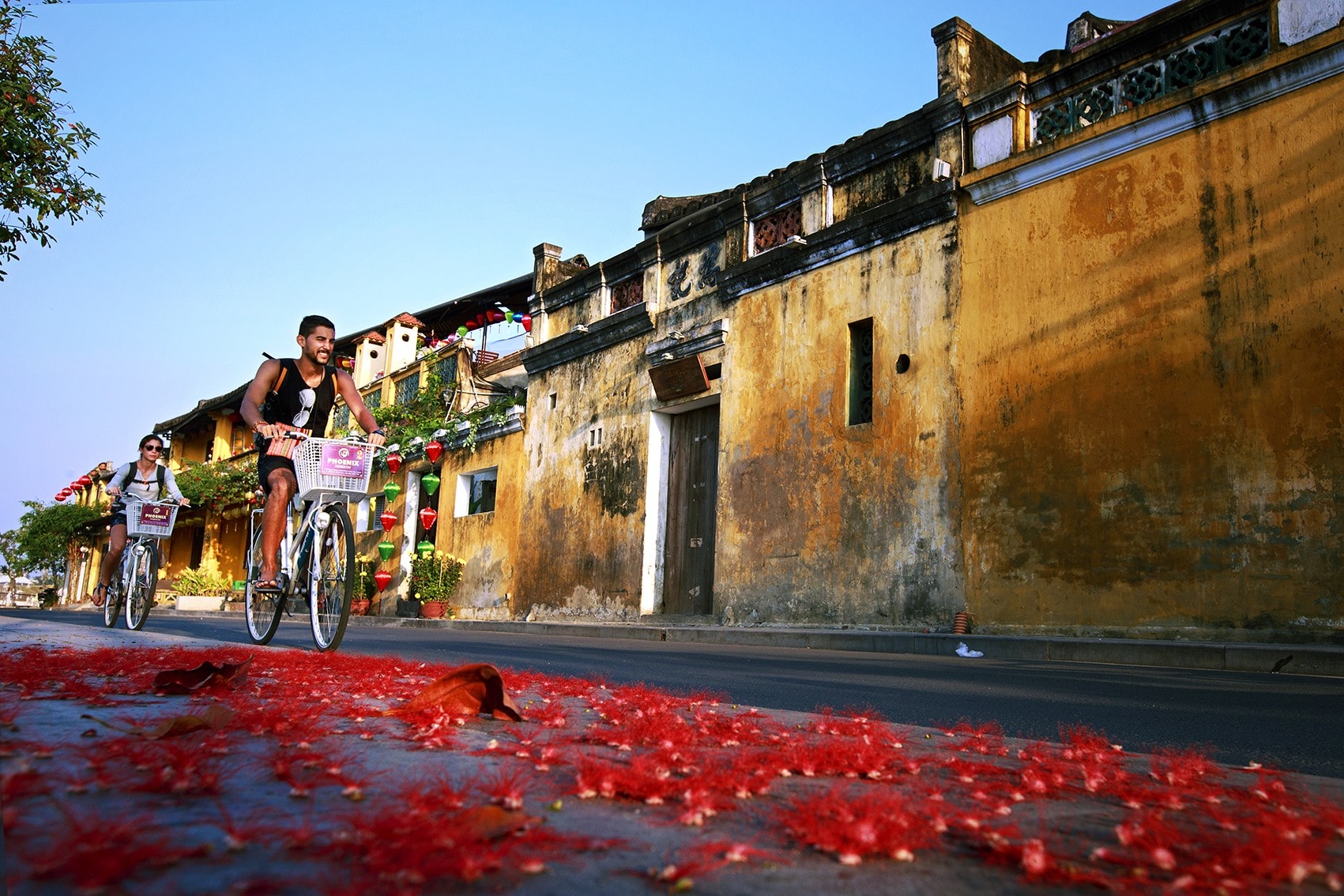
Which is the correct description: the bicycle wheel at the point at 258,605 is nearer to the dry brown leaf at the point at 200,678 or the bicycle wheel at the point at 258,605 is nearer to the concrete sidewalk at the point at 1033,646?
the dry brown leaf at the point at 200,678

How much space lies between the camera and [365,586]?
20875 millimetres

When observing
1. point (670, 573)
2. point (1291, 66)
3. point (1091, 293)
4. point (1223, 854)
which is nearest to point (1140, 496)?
point (1091, 293)

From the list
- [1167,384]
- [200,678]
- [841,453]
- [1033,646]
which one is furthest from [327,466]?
[1167,384]

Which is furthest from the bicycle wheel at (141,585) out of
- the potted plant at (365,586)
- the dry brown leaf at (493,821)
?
the potted plant at (365,586)

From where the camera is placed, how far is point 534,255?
63.7ft

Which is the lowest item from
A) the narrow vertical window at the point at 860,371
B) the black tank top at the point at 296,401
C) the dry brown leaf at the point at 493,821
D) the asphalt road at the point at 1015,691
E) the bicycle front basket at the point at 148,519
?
the asphalt road at the point at 1015,691

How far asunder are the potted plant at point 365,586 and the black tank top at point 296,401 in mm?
14767

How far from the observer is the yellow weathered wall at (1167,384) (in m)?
8.08

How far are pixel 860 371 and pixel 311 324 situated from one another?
24.7ft

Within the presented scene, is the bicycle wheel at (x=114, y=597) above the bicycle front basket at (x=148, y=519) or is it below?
below

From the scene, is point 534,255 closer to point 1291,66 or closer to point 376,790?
point 1291,66

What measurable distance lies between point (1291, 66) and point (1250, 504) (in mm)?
3780

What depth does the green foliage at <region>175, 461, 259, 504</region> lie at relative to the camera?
28891mm

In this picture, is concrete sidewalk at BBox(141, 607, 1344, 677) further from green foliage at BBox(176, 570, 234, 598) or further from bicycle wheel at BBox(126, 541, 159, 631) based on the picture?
green foliage at BBox(176, 570, 234, 598)
